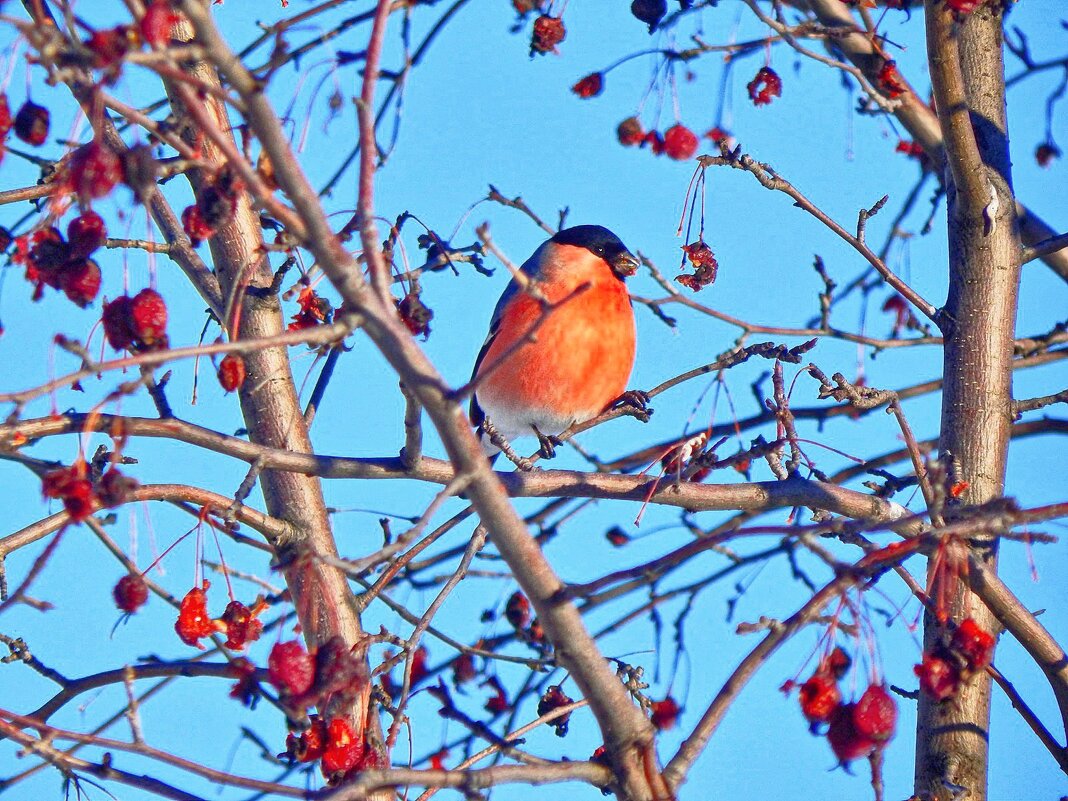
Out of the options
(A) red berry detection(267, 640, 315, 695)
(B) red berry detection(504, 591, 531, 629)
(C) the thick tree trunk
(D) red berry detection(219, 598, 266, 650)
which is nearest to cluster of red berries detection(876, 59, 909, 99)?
(C) the thick tree trunk

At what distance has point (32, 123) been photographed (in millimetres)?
1535

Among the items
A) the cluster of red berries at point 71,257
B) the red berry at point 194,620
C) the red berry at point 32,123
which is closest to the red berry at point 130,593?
the red berry at point 194,620

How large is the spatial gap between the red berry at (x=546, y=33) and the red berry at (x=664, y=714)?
1.40 metres

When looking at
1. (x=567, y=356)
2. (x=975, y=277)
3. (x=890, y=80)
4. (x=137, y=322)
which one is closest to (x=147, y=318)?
(x=137, y=322)

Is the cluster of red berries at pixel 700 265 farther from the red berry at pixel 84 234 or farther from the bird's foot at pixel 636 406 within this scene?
the red berry at pixel 84 234

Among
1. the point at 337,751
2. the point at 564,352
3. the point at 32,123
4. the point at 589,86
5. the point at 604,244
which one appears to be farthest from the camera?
the point at 604,244

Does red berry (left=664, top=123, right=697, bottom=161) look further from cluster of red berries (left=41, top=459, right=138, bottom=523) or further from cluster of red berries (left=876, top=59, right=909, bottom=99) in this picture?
cluster of red berries (left=41, top=459, right=138, bottom=523)

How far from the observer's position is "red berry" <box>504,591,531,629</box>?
262 centimetres

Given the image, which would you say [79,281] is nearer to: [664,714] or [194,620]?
[194,620]

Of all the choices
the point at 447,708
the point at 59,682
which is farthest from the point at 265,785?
the point at 59,682

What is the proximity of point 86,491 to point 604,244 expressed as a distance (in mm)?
2434

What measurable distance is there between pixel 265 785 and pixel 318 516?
1168 millimetres

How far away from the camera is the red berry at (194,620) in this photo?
1857mm

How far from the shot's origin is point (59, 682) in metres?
2.09
